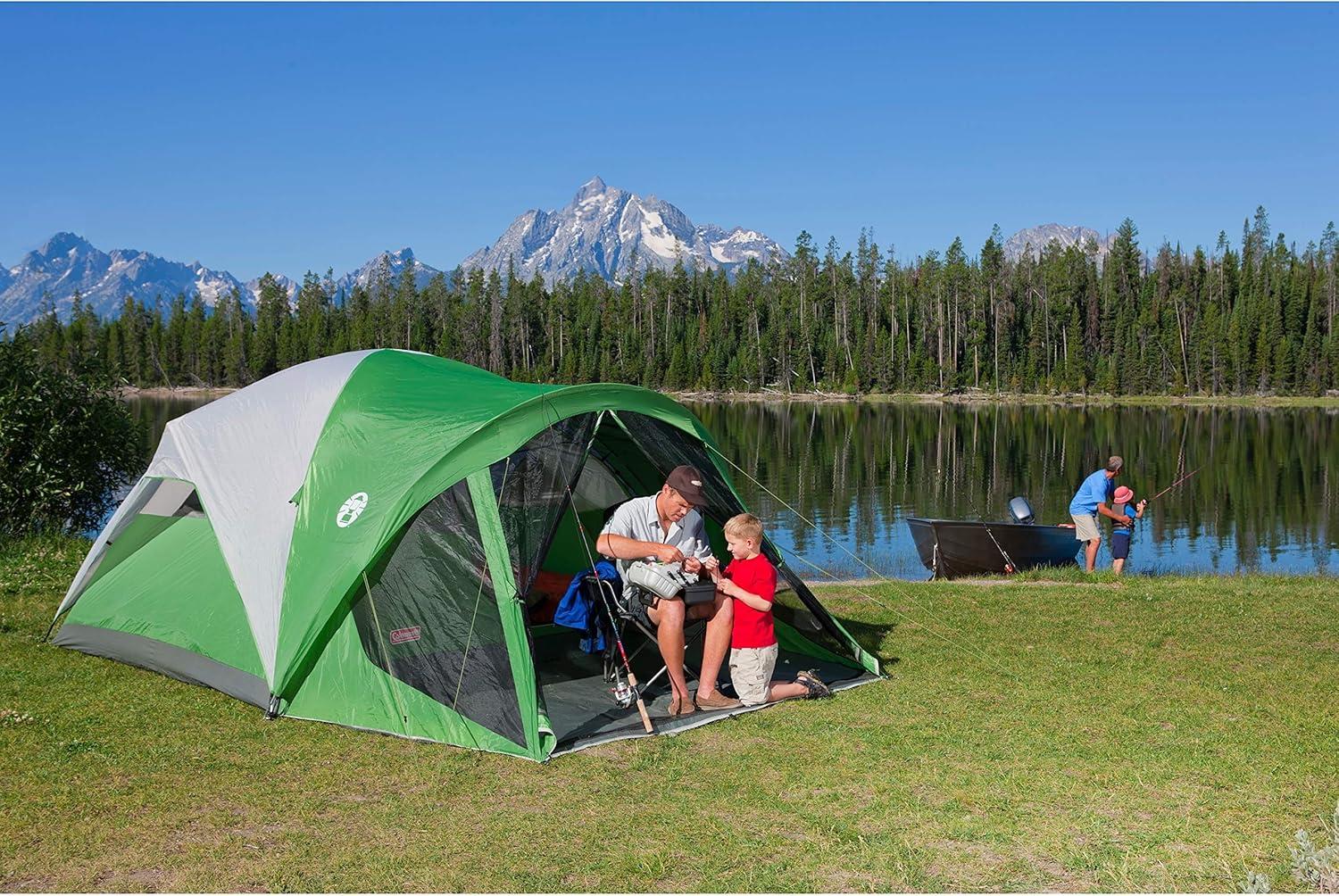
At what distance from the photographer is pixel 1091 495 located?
15.9m

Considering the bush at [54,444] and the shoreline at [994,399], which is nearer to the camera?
the bush at [54,444]

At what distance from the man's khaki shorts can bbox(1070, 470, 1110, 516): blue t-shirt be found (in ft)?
0.15

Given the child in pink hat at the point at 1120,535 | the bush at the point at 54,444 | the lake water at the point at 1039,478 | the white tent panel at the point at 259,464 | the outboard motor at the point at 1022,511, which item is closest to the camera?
the white tent panel at the point at 259,464

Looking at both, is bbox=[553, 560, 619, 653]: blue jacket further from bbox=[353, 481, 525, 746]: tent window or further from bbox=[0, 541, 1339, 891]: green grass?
bbox=[0, 541, 1339, 891]: green grass

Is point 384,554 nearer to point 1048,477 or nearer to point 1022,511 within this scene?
point 1022,511

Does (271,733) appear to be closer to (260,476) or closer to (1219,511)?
A: (260,476)

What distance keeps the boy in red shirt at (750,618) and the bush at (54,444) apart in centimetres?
1053

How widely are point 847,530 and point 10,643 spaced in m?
17.3

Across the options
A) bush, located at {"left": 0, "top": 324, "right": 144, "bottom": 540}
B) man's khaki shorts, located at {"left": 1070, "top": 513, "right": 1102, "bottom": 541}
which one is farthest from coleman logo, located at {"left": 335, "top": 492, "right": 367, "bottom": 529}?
man's khaki shorts, located at {"left": 1070, "top": 513, "right": 1102, "bottom": 541}

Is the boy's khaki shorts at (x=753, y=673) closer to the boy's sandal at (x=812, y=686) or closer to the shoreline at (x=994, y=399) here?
the boy's sandal at (x=812, y=686)


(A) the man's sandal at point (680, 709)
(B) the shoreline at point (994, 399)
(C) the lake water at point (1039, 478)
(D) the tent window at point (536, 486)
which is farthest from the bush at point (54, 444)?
(B) the shoreline at point (994, 399)

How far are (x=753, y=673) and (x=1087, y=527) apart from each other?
960cm

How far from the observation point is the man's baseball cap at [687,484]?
8.23 meters

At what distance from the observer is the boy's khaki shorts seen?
791 cm
